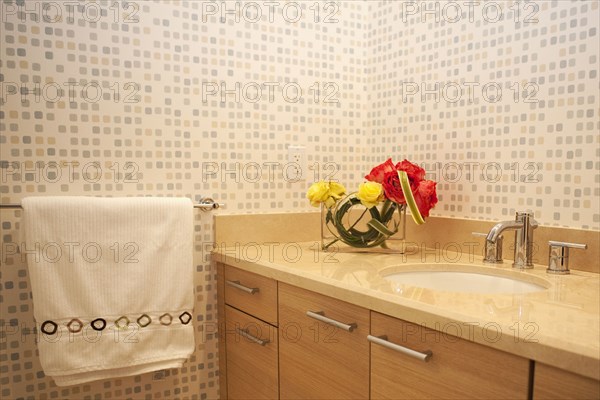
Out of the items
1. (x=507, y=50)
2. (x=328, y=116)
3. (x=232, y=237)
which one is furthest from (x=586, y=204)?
(x=232, y=237)

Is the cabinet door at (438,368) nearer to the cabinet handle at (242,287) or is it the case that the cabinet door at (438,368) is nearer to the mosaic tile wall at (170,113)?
the cabinet handle at (242,287)

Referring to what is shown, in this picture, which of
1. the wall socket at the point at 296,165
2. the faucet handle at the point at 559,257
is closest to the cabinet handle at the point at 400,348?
the faucet handle at the point at 559,257

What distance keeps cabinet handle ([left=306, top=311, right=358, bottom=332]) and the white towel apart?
43 centimetres

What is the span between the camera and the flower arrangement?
1316mm

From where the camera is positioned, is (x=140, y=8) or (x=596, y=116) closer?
(x=596, y=116)

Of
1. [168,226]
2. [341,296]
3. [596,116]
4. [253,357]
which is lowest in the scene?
[253,357]

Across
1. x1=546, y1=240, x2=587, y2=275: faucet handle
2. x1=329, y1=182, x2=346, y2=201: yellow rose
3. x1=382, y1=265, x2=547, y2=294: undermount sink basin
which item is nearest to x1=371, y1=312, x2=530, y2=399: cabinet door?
x1=382, y1=265, x2=547, y2=294: undermount sink basin

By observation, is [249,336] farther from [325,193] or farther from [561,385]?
[561,385]

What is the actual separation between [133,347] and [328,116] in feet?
3.19

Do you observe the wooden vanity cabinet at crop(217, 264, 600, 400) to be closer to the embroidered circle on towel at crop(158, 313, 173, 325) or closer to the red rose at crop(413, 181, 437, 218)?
the embroidered circle on towel at crop(158, 313, 173, 325)

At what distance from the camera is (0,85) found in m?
1.18

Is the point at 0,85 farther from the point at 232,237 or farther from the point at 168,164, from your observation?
the point at 232,237

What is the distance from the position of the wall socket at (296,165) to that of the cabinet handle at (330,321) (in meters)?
0.64

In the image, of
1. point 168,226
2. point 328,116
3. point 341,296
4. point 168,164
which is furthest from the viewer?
point 328,116
